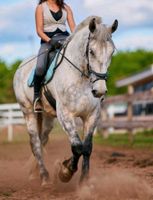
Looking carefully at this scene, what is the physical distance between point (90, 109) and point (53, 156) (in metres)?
7.81

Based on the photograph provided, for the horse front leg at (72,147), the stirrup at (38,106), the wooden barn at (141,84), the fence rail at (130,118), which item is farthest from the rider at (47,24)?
the wooden barn at (141,84)

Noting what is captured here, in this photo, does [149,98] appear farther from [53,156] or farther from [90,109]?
[90,109]

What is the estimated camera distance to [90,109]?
923 centimetres

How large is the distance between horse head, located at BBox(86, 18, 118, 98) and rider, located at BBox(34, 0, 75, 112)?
67.2 inches

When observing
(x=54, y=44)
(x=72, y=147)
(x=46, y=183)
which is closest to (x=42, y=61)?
(x=54, y=44)

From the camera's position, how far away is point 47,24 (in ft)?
34.4

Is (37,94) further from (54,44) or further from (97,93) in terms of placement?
(97,93)

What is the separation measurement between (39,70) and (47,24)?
0.81 m

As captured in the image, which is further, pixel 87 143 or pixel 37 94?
pixel 37 94

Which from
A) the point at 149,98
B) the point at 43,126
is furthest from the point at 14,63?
the point at 43,126

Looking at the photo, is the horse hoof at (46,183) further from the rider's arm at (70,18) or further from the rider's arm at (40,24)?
the rider's arm at (70,18)

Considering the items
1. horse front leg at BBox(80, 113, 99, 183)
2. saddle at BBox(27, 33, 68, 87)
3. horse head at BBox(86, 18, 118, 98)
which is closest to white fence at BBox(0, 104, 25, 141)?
saddle at BBox(27, 33, 68, 87)

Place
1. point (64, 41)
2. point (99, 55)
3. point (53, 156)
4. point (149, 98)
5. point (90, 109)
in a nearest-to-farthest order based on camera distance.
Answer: point (99, 55), point (90, 109), point (64, 41), point (53, 156), point (149, 98)

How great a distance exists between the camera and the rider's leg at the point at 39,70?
10.3m
